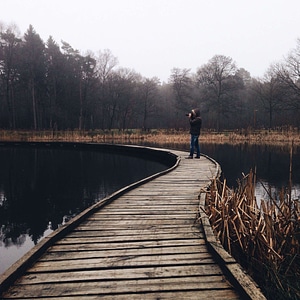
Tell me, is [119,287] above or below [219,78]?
below

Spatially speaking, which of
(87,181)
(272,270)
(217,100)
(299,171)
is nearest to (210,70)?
(217,100)

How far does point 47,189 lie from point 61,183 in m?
0.94

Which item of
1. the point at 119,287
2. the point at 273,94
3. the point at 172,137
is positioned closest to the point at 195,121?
the point at 119,287

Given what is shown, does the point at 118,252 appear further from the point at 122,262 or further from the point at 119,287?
the point at 119,287

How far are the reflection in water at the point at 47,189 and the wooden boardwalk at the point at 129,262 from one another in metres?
2.03

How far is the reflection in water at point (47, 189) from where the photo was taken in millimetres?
6012

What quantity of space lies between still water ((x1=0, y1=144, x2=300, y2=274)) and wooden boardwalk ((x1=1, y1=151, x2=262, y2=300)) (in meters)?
1.83

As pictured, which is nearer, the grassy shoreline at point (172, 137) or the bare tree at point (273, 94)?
the grassy shoreline at point (172, 137)

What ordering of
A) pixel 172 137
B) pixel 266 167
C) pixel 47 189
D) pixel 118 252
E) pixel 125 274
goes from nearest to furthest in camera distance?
1. pixel 125 274
2. pixel 118 252
3. pixel 47 189
4. pixel 266 167
5. pixel 172 137

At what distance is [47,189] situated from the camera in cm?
991

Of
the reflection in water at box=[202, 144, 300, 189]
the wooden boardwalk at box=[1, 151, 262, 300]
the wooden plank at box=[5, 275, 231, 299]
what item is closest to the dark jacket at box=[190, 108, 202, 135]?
the reflection in water at box=[202, 144, 300, 189]

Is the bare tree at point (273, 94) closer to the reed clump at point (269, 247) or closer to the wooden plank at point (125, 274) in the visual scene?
the reed clump at point (269, 247)

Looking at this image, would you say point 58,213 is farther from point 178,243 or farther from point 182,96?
point 182,96

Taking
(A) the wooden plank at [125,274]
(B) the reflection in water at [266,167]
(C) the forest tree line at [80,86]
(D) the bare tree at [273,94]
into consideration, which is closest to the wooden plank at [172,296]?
(A) the wooden plank at [125,274]
